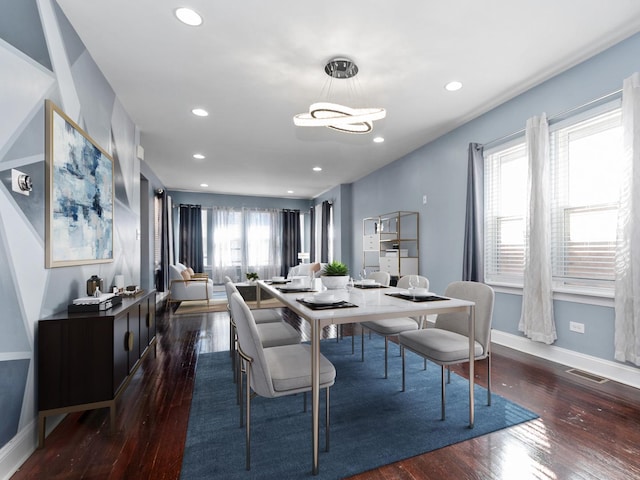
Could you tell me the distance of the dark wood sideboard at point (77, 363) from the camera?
1.74 m

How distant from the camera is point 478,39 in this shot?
2.41m

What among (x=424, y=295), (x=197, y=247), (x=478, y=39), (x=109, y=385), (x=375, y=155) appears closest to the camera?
(x=109, y=385)

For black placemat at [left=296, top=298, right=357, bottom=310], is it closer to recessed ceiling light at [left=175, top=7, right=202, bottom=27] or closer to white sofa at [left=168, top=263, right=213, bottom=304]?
recessed ceiling light at [left=175, top=7, right=202, bottom=27]

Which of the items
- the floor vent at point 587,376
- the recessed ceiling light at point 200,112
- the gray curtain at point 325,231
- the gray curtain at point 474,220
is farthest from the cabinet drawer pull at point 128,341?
the gray curtain at point 325,231

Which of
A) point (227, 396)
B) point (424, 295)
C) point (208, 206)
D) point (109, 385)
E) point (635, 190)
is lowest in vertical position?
point (227, 396)

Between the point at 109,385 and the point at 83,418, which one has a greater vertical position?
the point at 109,385

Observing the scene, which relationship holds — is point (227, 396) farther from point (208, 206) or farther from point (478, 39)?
point (208, 206)

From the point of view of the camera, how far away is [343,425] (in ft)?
6.24

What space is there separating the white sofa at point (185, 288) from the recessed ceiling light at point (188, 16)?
15.8ft

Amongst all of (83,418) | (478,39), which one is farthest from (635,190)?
(83,418)

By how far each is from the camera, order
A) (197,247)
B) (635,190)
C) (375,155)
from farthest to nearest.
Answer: (197,247), (375,155), (635,190)

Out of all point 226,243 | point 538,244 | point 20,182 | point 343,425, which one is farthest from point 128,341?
point 226,243

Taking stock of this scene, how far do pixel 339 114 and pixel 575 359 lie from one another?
2.94 m

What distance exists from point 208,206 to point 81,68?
6.75m
